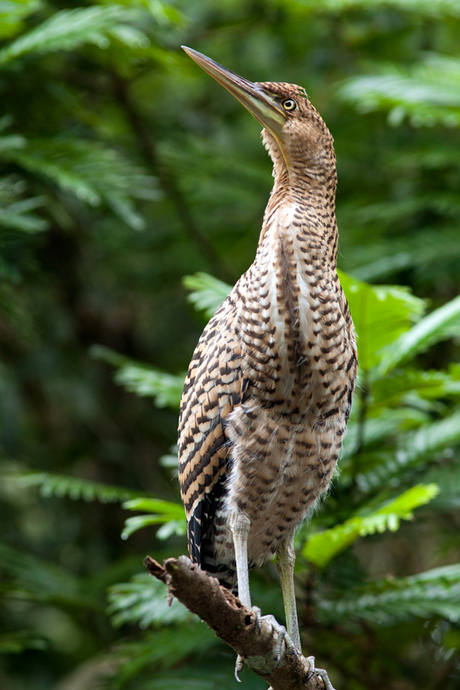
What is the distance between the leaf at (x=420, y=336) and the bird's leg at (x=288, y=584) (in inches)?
30.3

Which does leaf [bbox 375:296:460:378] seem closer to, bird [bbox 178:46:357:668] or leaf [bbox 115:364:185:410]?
bird [bbox 178:46:357:668]

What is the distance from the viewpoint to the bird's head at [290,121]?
1926 mm

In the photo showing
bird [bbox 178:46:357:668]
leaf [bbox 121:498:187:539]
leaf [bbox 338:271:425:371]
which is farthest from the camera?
leaf [bbox 338:271:425:371]

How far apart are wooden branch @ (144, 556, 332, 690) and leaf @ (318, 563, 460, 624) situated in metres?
0.66

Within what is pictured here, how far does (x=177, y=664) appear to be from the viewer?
3277mm

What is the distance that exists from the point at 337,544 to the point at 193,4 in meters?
3.31

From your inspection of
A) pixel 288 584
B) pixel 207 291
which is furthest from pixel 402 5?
pixel 288 584

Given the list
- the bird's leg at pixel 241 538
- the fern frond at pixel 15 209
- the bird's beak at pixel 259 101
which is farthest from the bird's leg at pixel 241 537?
the fern frond at pixel 15 209

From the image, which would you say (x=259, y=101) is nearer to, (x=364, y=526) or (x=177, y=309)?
(x=364, y=526)

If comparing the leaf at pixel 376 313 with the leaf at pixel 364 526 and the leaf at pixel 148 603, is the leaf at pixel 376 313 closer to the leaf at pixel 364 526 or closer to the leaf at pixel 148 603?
the leaf at pixel 364 526

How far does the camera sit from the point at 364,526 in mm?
2246

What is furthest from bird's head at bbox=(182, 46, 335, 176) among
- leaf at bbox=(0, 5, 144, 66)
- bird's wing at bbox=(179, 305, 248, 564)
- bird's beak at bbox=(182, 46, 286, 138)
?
leaf at bbox=(0, 5, 144, 66)

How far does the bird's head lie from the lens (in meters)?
1.93

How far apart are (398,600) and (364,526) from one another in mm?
502
